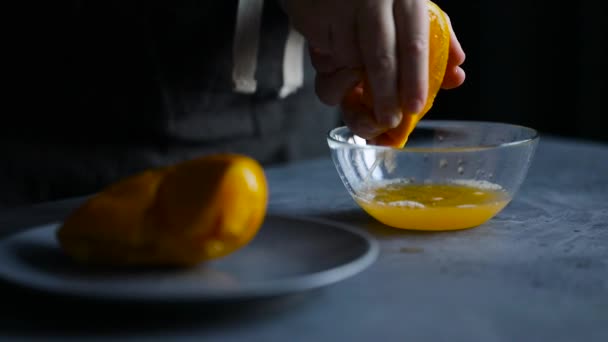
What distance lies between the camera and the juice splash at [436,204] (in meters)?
0.80

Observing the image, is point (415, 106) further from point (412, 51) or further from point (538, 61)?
point (538, 61)

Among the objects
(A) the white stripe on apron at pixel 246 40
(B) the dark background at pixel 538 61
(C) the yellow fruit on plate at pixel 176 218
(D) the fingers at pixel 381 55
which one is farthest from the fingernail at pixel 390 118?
(B) the dark background at pixel 538 61

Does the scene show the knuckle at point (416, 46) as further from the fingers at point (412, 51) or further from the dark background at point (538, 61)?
the dark background at point (538, 61)

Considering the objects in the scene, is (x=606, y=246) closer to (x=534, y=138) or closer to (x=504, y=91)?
(x=534, y=138)

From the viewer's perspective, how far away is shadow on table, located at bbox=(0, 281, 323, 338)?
1.87 ft

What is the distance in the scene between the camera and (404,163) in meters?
0.83

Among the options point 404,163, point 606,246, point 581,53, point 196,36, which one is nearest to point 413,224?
point 404,163

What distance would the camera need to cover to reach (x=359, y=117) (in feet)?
2.86

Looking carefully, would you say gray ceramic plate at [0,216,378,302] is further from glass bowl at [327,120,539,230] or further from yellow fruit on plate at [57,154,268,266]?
glass bowl at [327,120,539,230]

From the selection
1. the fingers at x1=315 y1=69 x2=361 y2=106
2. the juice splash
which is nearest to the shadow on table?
the juice splash

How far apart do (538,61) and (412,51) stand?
5.56 ft

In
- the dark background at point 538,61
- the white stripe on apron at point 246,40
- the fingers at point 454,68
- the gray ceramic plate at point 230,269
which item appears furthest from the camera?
the dark background at point 538,61

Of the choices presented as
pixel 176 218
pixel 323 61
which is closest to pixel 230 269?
pixel 176 218

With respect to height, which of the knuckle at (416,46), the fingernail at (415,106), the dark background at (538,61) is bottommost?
the dark background at (538,61)
